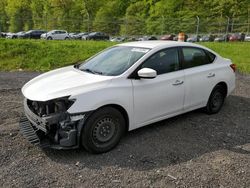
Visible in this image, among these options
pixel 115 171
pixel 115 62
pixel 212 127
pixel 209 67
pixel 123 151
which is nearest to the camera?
pixel 115 171

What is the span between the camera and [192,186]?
3.83 metres

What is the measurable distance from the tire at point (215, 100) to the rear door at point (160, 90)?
3.27 ft

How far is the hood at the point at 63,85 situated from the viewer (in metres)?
4.36

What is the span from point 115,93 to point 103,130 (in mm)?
567

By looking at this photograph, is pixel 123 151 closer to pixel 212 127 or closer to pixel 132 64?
pixel 132 64

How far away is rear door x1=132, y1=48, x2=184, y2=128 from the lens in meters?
4.91

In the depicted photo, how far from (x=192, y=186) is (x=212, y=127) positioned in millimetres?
2126

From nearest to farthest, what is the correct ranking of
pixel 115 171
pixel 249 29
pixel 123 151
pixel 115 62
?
pixel 115 171, pixel 123 151, pixel 115 62, pixel 249 29

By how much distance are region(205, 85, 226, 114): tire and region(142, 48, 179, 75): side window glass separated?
1.27 m

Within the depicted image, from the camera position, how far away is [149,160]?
445 cm

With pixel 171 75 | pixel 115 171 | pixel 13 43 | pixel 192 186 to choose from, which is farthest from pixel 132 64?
pixel 13 43

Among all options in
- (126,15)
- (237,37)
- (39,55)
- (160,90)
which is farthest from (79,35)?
(160,90)

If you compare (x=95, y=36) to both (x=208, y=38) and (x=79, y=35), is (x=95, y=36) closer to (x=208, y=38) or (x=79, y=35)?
(x=79, y=35)

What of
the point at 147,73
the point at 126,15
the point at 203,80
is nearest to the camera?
the point at 147,73
